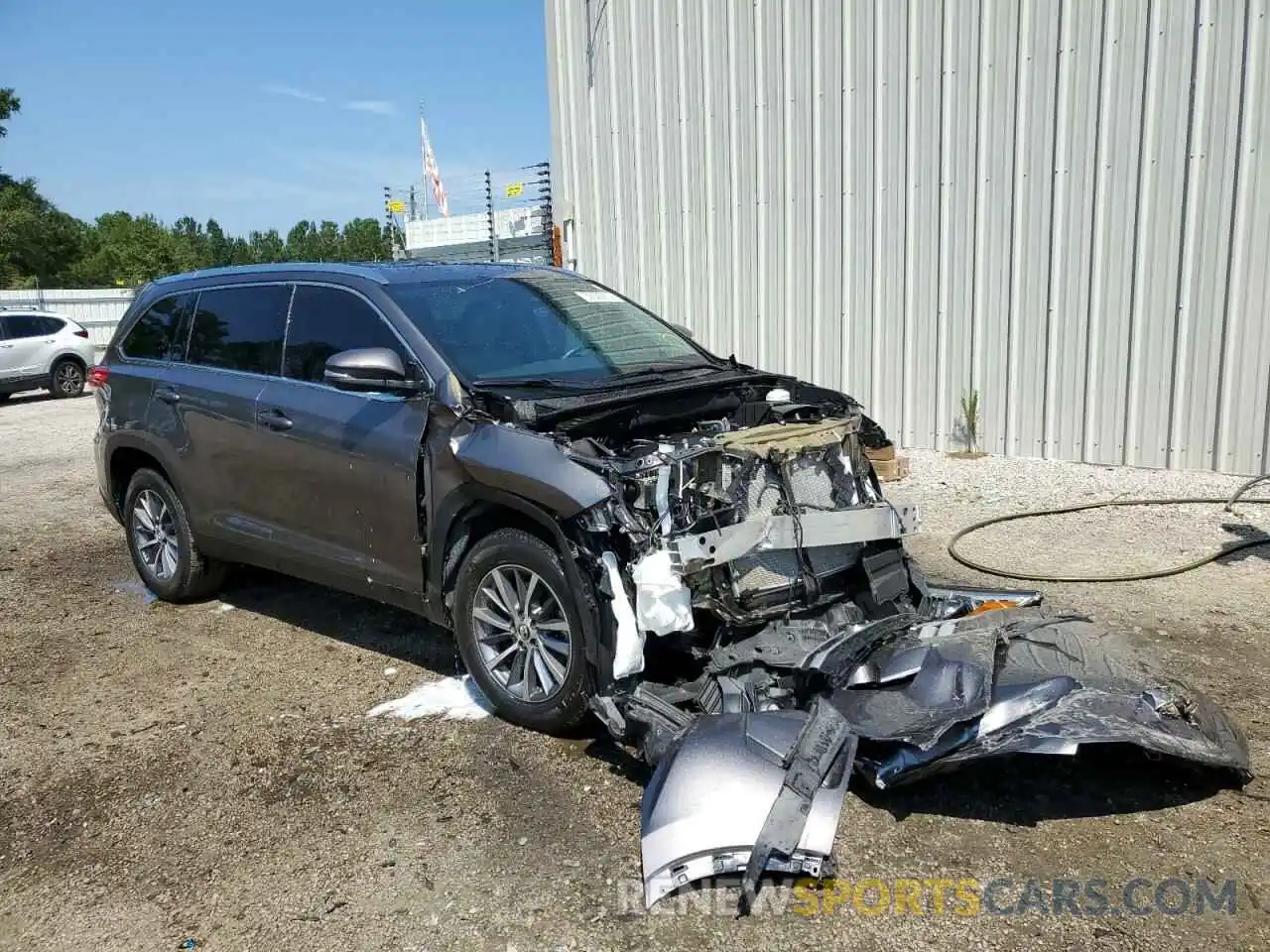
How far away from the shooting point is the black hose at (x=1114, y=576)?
220 inches

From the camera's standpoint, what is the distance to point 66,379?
19188 millimetres

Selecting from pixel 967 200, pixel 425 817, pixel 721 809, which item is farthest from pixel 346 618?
pixel 967 200

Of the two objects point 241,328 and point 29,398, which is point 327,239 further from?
point 241,328

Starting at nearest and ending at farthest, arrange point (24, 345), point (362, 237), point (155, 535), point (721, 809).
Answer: point (721, 809) → point (155, 535) → point (24, 345) → point (362, 237)

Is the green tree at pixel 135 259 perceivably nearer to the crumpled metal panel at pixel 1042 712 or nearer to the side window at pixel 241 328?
the side window at pixel 241 328

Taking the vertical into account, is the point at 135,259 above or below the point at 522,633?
above

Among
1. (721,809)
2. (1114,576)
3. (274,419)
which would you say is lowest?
(1114,576)

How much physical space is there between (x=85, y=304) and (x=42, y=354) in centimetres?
1957

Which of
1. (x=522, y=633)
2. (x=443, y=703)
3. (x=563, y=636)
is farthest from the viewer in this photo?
(x=443, y=703)

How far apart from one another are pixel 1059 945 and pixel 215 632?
14.7 feet

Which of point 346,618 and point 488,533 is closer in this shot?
point 488,533

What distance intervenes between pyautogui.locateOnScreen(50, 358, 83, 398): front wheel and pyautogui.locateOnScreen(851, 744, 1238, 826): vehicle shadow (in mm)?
19756

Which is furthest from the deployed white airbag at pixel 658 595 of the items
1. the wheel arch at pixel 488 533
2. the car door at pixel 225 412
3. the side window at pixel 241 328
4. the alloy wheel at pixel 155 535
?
the alloy wheel at pixel 155 535

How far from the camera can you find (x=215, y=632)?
17.8ft
